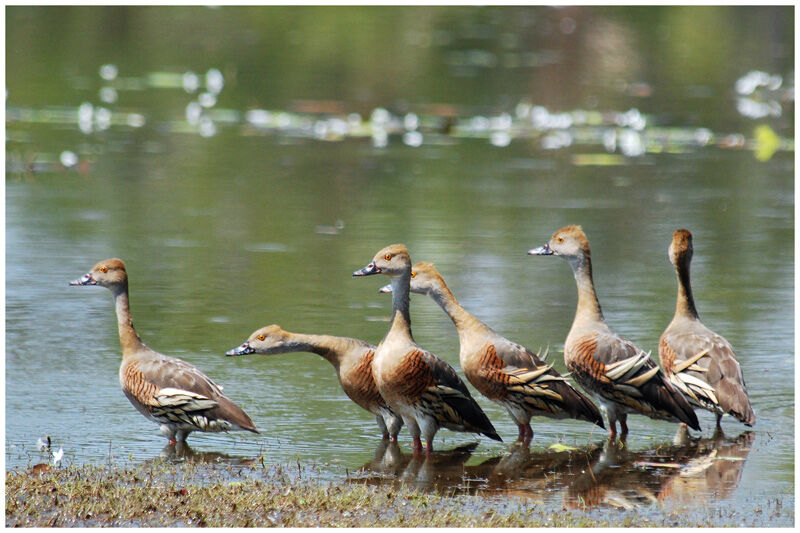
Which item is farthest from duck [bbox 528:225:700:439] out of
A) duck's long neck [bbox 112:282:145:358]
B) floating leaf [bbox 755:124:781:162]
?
floating leaf [bbox 755:124:781:162]

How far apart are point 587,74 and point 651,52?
4161mm

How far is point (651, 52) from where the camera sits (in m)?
31.7

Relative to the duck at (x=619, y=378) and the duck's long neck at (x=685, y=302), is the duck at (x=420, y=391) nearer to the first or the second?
the duck at (x=619, y=378)

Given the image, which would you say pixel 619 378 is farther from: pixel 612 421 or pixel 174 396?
pixel 174 396

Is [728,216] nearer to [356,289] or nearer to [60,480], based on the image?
[356,289]

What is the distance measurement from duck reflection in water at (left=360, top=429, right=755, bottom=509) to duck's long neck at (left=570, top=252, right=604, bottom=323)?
2.90 ft

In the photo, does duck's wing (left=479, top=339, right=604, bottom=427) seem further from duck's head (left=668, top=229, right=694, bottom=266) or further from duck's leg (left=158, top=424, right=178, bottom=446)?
duck's leg (left=158, top=424, right=178, bottom=446)

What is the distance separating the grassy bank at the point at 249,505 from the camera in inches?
255

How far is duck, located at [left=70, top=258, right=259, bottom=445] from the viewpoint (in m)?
7.99

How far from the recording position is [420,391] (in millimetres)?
8039

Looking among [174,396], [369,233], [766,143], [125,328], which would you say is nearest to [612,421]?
[174,396]

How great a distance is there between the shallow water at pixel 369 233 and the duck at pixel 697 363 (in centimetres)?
25

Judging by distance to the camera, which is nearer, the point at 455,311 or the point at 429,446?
the point at 429,446

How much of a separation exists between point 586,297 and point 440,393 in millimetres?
1442
